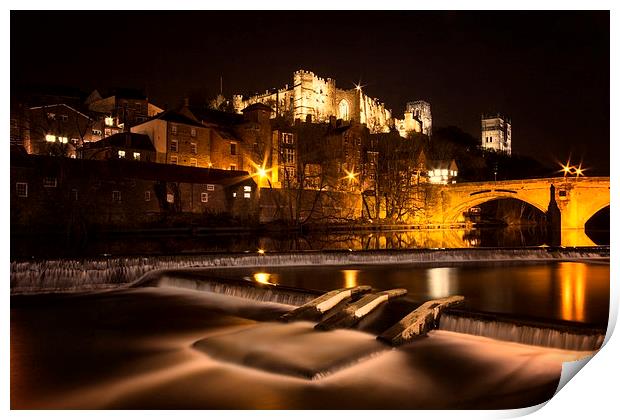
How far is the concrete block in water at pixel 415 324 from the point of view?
204 inches

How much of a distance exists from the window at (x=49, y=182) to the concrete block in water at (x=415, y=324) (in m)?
19.0

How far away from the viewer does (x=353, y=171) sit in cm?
3562

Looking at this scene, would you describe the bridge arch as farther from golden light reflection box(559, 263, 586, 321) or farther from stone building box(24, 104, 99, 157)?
stone building box(24, 104, 99, 157)

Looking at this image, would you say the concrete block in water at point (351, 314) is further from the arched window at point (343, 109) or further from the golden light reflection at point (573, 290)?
the arched window at point (343, 109)

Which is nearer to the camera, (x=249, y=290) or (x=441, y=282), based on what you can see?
(x=249, y=290)

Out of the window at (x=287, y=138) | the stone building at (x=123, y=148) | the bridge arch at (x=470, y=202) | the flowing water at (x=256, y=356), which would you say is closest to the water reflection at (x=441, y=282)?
the flowing water at (x=256, y=356)

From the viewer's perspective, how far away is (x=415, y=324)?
5.32 metres

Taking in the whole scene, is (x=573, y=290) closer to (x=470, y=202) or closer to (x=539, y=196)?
(x=539, y=196)

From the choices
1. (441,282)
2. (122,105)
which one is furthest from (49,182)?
(122,105)

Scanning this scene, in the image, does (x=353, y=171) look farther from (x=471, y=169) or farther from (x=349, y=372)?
(x=349, y=372)

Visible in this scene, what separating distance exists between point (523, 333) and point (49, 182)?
66.3ft

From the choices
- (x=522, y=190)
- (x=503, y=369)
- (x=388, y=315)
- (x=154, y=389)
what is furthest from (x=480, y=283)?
(x=522, y=190)

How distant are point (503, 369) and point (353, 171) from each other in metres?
31.3

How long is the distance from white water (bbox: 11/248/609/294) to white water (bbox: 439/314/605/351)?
624cm
